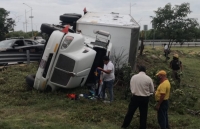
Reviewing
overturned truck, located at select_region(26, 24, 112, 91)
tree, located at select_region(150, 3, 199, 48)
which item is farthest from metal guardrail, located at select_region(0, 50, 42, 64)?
tree, located at select_region(150, 3, 199, 48)

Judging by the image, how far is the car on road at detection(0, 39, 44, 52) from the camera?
48.2 feet

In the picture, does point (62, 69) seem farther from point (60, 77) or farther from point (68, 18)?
point (68, 18)

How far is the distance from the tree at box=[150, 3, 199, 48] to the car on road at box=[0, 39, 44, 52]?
1190cm

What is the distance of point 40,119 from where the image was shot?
23.6ft

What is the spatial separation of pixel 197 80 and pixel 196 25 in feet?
29.1

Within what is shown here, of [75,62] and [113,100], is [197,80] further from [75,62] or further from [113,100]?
[75,62]

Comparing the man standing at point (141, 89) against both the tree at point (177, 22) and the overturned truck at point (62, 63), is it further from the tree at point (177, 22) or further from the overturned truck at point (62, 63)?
the tree at point (177, 22)

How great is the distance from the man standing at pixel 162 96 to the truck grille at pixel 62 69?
3.02 metres

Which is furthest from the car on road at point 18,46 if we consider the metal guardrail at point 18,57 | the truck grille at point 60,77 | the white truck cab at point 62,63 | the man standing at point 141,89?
the man standing at point 141,89

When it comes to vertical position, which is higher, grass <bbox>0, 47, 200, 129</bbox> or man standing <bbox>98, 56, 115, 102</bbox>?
man standing <bbox>98, 56, 115, 102</bbox>

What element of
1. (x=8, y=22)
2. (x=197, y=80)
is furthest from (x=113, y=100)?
(x=8, y=22)

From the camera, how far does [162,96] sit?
7.02 m

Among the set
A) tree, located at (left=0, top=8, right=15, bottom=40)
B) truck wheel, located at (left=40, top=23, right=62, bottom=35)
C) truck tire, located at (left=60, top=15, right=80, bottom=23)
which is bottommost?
tree, located at (left=0, top=8, right=15, bottom=40)

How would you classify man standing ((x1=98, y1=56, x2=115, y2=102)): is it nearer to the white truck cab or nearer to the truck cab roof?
Answer: the white truck cab
